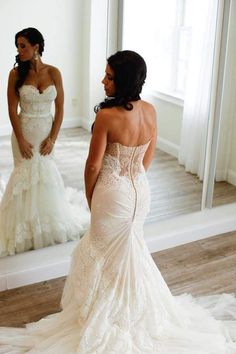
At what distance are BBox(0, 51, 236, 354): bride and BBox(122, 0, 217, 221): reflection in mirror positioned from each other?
1018 mm

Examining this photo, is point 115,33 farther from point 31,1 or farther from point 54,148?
point 54,148

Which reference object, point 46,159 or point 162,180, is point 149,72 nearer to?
point 162,180

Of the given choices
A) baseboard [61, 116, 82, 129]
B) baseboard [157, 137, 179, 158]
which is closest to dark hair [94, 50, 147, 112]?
baseboard [61, 116, 82, 129]

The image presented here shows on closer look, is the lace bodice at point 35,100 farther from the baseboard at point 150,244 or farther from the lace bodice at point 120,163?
the baseboard at point 150,244

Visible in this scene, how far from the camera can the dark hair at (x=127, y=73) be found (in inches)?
79.9

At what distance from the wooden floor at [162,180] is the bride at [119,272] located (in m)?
0.70

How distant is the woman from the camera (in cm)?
277

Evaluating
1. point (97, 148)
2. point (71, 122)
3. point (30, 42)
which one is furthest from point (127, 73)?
point (71, 122)

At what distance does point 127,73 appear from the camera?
2033 millimetres

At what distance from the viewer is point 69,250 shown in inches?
129

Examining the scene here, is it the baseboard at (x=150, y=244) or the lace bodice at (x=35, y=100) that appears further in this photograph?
the baseboard at (x=150, y=244)

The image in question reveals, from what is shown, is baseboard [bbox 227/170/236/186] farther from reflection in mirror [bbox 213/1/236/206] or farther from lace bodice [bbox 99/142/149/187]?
lace bodice [bbox 99/142/149/187]

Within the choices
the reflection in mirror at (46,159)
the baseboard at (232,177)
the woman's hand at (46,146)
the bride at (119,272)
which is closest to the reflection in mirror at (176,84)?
the baseboard at (232,177)

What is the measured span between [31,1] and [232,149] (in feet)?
6.29
